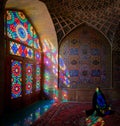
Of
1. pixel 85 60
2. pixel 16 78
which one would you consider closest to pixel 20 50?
pixel 16 78

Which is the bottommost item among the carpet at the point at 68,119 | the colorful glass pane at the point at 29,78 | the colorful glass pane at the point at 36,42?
the carpet at the point at 68,119

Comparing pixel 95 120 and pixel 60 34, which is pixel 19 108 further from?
pixel 60 34

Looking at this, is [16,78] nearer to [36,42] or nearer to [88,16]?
[36,42]

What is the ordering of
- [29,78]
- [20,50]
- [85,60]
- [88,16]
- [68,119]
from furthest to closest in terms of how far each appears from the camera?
[85,60]
[88,16]
[29,78]
[20,50]
[68,119]

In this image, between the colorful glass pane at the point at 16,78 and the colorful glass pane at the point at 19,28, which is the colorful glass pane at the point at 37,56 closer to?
the colorful glass pane at the point at 19,28

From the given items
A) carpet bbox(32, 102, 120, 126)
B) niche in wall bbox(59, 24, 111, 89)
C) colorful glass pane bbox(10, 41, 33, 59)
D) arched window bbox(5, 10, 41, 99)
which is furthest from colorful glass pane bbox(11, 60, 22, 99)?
niche in wall bbox(59, 24, 111, 89)

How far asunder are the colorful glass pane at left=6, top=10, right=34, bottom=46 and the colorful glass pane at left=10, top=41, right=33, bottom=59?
25 cm

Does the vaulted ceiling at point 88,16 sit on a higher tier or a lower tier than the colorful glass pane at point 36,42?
higher

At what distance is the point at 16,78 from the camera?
6.64 meters

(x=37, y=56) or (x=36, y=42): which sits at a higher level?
(x=36, y=42)

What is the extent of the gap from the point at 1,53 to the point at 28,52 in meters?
3.25

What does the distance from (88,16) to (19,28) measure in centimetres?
325

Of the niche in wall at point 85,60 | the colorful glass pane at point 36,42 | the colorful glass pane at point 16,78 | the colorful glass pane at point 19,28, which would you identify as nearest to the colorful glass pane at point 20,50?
the colorful glass pane at point 19,28

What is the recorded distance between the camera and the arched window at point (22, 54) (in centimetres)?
642
